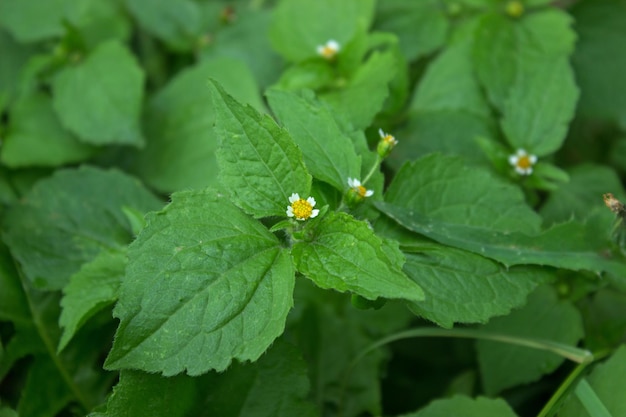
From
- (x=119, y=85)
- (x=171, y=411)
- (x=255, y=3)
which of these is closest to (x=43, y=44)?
(x=119, y=85)

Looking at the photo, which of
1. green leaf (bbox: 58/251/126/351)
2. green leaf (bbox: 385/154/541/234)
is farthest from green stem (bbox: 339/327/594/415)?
green leaf (bbox: 58/251/126/351)

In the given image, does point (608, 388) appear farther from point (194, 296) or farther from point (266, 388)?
point (194, 296)

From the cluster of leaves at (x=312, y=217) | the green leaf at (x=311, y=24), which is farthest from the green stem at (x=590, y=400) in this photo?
the green leaf at (x=311, y=24)

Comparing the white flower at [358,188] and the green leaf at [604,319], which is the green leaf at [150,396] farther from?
the green leaf at [604,319]

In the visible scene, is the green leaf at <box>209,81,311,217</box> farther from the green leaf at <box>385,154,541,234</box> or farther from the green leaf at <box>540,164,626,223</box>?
the green leaf at <box>540,164,626,223</box>

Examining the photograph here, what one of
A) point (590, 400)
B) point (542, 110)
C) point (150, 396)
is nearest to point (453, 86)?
point (542, 110)
